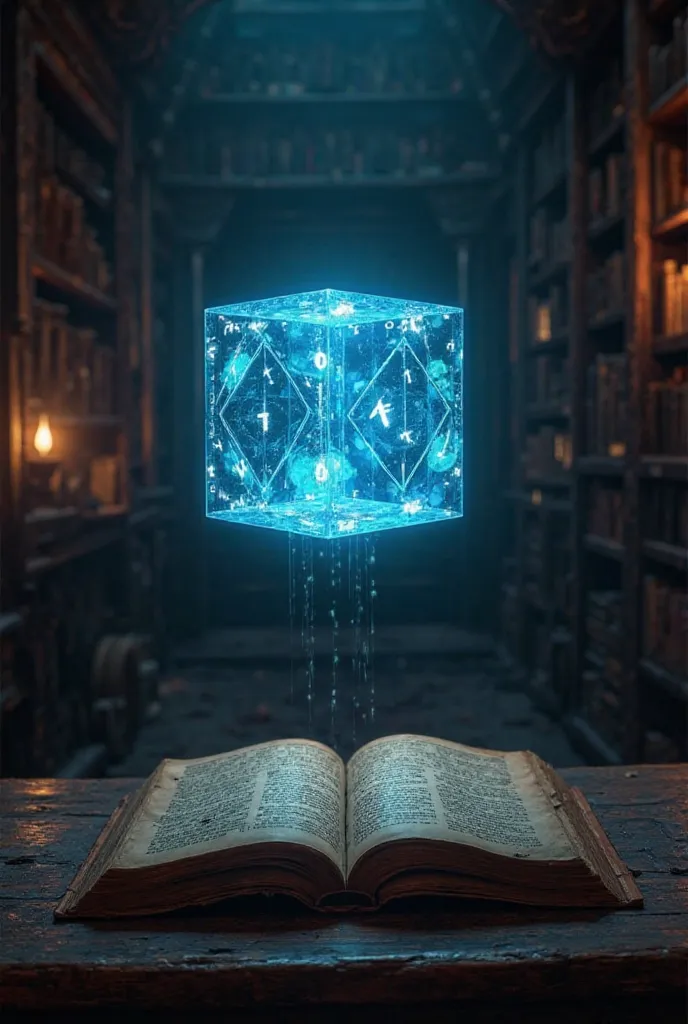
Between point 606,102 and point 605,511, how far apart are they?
183 cm

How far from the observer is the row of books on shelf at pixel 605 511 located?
434 centimetres

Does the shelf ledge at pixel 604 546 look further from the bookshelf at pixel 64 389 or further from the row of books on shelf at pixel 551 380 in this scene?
the bookshelf at pixel 64 389

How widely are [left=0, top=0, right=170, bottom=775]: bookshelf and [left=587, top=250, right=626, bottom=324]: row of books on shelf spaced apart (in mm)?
2284

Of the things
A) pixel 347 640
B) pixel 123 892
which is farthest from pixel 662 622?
pixel 347 640

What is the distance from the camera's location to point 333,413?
88.8 inches

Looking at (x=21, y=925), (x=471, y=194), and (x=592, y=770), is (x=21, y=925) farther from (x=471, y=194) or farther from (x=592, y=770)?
(x=471, y=194)

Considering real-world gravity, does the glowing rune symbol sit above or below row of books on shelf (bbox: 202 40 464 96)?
below

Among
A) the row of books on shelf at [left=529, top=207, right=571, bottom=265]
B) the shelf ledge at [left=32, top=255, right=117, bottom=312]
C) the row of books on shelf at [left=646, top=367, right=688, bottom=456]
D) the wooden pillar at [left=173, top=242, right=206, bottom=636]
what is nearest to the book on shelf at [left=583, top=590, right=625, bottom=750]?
the row of books on shelf at [left=646, top=367, right=688, bottom=456]

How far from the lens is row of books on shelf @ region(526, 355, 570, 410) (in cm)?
554

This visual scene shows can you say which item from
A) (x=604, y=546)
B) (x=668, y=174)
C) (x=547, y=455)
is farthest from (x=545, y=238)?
(x=604, y=546)

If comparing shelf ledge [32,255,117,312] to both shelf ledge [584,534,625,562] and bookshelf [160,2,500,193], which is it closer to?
bookshelf [160,2,500,193]

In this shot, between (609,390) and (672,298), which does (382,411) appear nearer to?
(672,298)

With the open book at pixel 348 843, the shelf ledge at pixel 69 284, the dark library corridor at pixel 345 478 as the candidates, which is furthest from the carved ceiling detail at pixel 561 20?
the open book at pixel 348 843

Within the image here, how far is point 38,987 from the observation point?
3.96 ft
